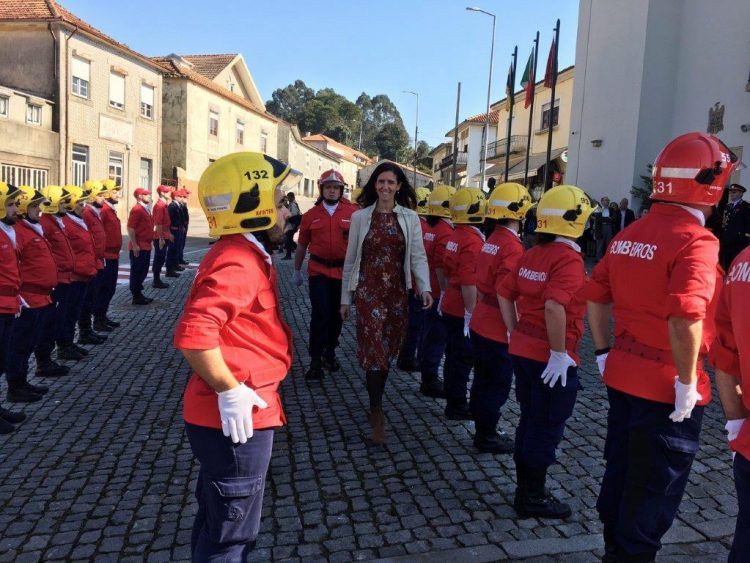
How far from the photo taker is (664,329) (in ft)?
8.47

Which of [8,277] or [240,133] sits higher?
[240,133]

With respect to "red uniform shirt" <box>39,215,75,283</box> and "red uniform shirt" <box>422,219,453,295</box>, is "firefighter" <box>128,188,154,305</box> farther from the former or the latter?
"red uniform shirt" <box>422,219,453,295</box>

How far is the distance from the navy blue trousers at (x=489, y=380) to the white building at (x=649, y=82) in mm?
12811

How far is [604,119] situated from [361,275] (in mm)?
18129

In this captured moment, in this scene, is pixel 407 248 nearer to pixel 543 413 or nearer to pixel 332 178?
pixel 543 413

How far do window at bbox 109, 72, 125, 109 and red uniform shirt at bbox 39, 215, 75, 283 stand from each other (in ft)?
76.0

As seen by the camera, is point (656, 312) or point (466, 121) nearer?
point (656, 312)

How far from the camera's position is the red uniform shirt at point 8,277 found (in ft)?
16.3

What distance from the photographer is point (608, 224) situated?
1672 cm

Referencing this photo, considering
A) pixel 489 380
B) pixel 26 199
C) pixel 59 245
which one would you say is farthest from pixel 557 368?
pixel 59 245

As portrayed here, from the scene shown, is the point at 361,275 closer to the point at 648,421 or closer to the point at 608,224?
the point at 648,421

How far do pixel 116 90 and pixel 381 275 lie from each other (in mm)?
27047

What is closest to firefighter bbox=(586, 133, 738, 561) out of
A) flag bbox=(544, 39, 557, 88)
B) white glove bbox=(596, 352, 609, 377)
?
white glove bbox=(596, 352, 609, 377)

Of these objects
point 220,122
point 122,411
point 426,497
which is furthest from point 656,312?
point 220,122
